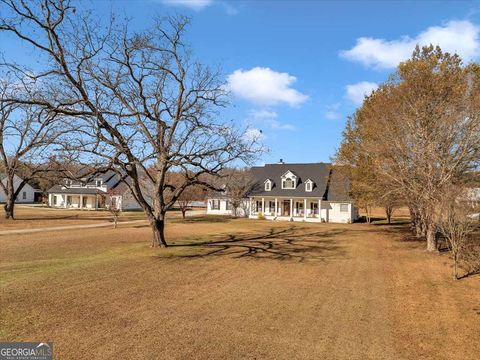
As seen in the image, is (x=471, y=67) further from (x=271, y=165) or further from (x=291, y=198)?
(x=271, y=165)

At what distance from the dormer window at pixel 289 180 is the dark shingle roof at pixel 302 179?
54 cm

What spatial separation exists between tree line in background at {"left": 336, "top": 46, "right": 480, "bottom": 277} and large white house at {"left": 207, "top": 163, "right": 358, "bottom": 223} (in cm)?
1810

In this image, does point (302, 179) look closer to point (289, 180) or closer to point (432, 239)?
point (289, 180)

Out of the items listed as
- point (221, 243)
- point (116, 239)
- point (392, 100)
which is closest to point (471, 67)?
point (392, 100)

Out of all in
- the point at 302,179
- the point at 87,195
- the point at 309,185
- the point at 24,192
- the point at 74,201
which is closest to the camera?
the point at 309,185

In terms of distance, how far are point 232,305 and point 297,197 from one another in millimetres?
38078

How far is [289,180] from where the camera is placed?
1946 inches

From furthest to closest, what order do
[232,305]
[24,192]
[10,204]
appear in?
[24,192], [10,204], [232,305]

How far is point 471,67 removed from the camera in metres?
23.2

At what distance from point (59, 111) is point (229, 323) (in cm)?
1220

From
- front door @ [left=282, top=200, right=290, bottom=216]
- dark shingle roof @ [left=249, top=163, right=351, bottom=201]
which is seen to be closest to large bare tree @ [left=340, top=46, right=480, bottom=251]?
dark shingle roof @ [left=249, top=163, right=351, bottom=201]

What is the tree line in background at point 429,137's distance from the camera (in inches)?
775

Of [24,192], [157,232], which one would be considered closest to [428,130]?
[157,232]

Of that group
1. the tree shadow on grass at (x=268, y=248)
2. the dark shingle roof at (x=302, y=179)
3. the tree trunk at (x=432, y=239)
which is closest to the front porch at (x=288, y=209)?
the dark shingle roof at (x=302, y=179)
